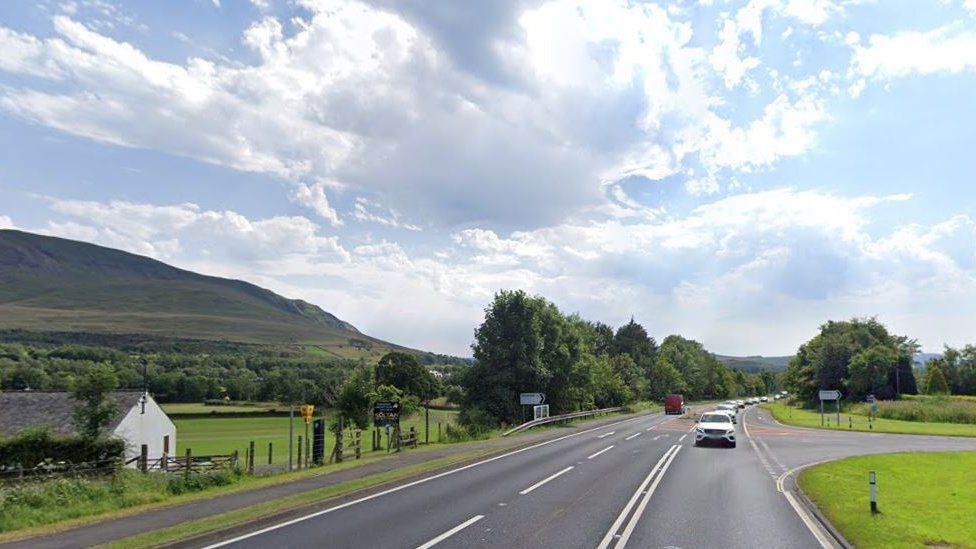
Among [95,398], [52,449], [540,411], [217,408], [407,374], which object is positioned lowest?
[217,408]

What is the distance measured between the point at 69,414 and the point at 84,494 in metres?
31.0

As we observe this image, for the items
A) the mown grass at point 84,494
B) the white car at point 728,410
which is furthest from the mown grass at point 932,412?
the mown grass at point 84,494

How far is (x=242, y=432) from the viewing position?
8331 centimetres

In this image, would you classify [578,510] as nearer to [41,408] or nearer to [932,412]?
[41,408]

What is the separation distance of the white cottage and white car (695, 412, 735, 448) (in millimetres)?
33464

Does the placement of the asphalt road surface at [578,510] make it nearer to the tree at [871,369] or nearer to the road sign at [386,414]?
the road sign at [386,414]

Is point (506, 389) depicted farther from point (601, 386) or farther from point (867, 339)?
point (867, 339)

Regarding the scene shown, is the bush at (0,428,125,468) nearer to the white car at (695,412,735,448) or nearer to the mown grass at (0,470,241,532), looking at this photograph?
the mown grass at (0,470,241,532)

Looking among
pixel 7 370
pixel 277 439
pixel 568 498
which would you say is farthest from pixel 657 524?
pixel 7 370

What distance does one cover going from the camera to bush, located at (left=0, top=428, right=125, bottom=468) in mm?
22125

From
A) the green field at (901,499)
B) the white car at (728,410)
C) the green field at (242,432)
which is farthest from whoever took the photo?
the green field at (242,432)

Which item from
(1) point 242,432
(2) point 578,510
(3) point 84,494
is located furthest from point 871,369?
(3) point 84,494

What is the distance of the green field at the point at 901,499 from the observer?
40.0ft

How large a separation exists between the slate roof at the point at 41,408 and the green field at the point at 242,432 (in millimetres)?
11579
